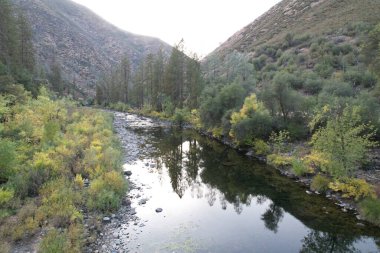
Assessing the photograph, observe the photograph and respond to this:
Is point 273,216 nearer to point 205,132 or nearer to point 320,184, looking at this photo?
point 320,184

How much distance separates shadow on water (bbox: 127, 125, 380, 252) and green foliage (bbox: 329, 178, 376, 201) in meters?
1.09

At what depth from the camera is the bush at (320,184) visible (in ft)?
63.3

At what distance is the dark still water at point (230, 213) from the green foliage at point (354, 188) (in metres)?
1.17

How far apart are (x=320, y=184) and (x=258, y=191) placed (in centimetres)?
384

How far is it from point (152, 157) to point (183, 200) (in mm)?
10065

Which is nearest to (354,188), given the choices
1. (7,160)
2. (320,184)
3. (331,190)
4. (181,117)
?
(331,190)

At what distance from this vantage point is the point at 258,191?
20453mm

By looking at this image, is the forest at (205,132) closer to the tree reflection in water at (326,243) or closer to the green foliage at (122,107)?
the tree reflection in water at (326,243)

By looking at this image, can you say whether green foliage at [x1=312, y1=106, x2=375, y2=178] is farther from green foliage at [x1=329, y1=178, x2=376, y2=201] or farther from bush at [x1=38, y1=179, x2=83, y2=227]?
bush at [x1=38, y1=179, x2=83, y2=227]

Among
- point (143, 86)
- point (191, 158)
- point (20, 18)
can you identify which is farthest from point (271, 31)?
point (191, 158)

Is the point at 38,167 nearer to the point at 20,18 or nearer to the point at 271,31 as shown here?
the point at 20,18

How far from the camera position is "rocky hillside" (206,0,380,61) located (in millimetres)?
69938

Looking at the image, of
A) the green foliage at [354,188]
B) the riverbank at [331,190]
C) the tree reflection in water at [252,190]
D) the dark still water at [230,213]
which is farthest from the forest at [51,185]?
the green foliage at [354,188]

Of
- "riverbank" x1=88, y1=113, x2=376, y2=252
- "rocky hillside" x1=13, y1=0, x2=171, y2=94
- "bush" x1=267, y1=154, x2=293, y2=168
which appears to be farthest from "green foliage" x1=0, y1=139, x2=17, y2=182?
"rocky hillside" x1=13, y1=0, x2=171, y2=94
